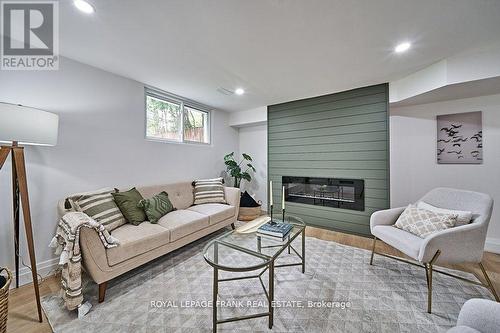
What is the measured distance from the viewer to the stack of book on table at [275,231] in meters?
1.78

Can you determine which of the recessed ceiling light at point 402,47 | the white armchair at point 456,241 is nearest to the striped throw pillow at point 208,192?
the white armchair at point 456,241

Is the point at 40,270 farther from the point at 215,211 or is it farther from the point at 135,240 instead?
the point at 215,211

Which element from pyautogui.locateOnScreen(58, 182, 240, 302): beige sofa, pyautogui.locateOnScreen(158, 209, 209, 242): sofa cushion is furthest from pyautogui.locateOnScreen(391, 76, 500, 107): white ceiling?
pyautogui.locateOnScreen(158, 209, 209, 242): sofa cushion

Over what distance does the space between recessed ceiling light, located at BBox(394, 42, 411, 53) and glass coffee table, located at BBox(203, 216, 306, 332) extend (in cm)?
211

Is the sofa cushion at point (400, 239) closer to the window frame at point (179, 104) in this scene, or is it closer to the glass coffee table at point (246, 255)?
the glass coffee table at point (246, 255)

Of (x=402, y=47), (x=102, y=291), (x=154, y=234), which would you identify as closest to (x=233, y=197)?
(x=154, y=234)

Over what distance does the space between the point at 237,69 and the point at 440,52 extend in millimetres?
2219

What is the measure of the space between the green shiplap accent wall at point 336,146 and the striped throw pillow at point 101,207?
2.64 metres

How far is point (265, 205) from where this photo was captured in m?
4.39

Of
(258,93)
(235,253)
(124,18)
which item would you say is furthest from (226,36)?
(235,253)

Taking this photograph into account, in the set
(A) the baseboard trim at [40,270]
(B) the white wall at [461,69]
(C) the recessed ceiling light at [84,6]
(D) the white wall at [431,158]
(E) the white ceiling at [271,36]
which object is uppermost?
(E) the white ceiling at [271,36]

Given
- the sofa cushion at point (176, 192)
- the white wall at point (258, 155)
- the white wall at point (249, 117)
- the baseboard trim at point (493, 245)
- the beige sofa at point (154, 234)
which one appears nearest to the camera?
the beige sofa at point (154, 234)

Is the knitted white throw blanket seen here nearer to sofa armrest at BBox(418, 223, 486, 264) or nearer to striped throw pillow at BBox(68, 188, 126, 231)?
striped throw pillow at BBox(68, 188, 126, 231)

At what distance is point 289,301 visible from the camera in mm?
1592
